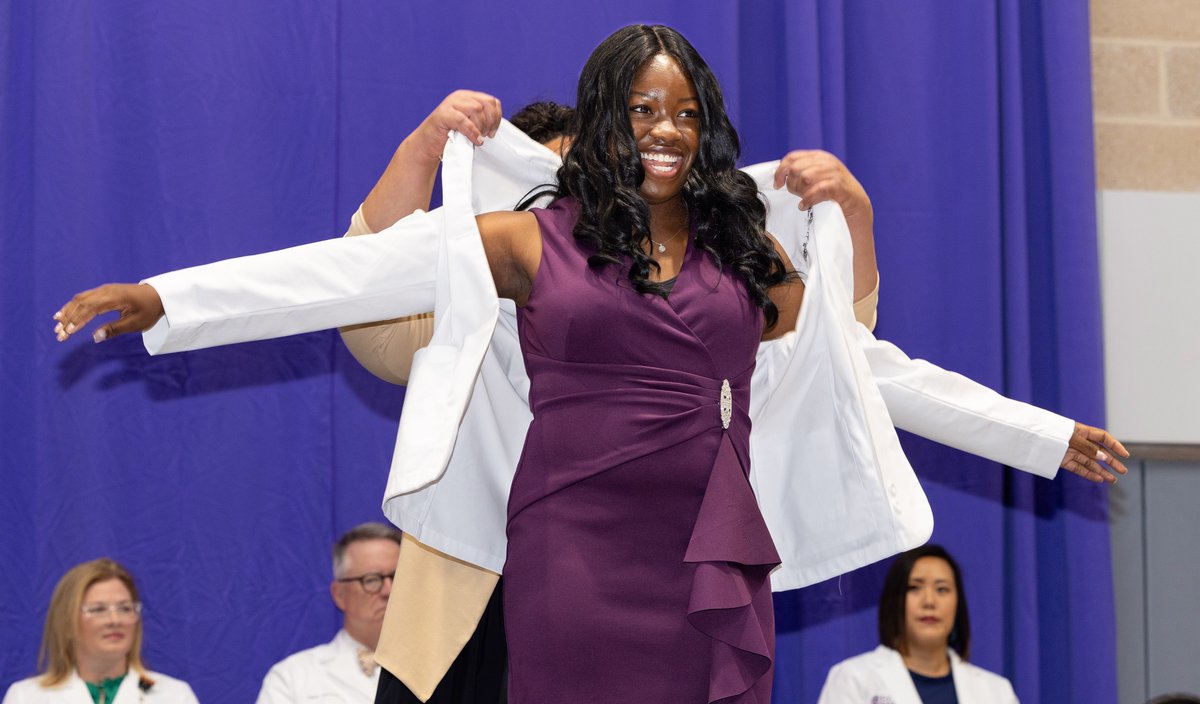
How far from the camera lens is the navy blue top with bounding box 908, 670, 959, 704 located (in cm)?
451

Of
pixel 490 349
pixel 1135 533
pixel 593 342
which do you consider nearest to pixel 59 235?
pixel 490 349

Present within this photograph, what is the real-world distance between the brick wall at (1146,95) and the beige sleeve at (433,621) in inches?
146

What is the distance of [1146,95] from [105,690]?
4.08 meters

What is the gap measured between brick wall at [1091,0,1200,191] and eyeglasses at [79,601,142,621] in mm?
3595

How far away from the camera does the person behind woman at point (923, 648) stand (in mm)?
4488

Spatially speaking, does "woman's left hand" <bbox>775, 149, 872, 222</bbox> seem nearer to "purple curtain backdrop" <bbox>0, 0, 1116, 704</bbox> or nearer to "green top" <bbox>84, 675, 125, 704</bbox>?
"purple curtain backdrop" <bbox>0, 0, 1116, 704</bbox>

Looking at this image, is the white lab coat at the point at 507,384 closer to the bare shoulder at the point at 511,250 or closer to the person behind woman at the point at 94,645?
the bare shoulder at the point at 511,250

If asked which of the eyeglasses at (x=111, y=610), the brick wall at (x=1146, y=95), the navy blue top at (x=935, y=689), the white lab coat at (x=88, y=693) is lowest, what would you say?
the navy blue top at (x=935, y=689)

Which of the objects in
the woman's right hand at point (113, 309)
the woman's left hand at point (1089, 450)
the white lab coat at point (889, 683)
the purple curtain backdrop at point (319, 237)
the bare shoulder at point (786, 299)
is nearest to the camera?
the woman's right hand at point (113, 309)

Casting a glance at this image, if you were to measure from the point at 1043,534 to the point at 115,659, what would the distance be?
3.04m

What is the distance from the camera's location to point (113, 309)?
6.27 ft

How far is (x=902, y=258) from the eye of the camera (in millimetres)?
4867

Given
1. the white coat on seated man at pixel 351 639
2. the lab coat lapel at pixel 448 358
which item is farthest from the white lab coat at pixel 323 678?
the lab coat lapel at pixel 448 358

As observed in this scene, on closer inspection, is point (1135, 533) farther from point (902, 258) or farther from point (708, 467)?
point (708, 467)
